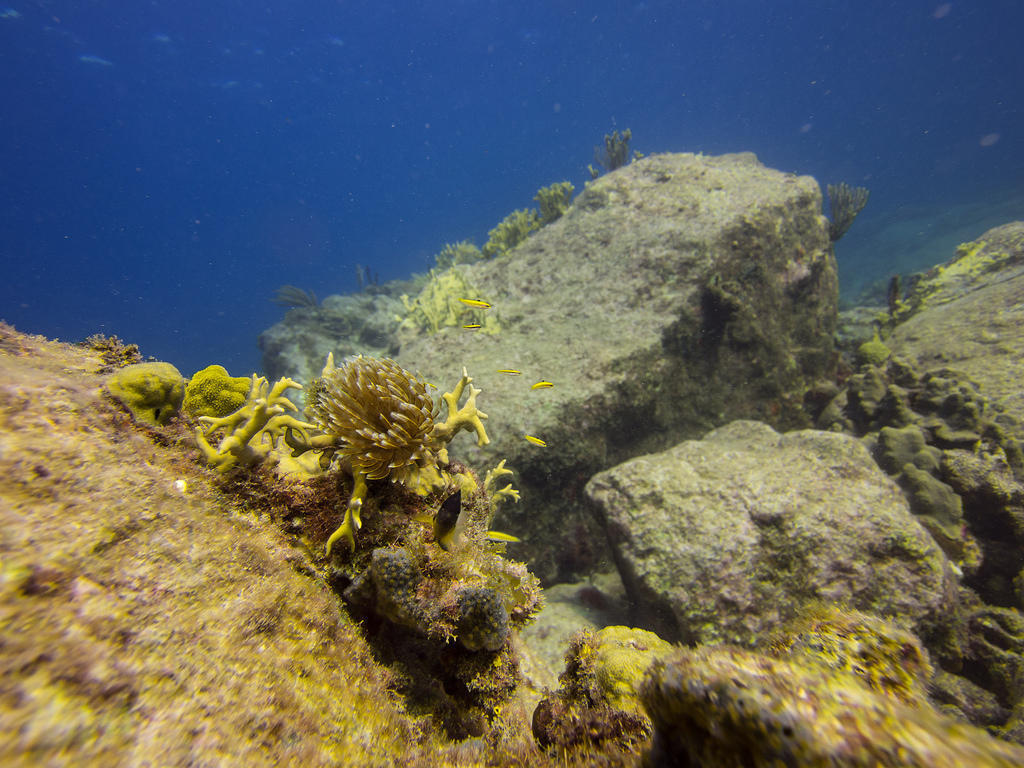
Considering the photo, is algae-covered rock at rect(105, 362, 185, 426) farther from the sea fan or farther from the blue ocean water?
the blue ocean water

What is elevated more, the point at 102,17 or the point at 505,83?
the point at 505,83

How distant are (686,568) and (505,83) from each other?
4458 inches

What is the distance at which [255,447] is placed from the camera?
6.84 ft

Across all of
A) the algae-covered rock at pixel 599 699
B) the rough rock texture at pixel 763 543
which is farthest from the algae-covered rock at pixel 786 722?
the rough rock texture at pixel 763 543

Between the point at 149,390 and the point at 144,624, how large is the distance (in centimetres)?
142

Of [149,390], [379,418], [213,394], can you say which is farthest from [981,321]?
[149,390]

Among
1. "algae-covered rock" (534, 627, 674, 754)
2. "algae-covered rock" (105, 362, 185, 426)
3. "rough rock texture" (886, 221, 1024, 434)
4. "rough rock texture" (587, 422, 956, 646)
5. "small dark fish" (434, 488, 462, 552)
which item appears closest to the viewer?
"algae-covered rock" (534, 627, 674, 754)

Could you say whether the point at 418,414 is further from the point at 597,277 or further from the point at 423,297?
the point at 423,297

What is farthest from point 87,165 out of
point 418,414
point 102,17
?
point 418,414

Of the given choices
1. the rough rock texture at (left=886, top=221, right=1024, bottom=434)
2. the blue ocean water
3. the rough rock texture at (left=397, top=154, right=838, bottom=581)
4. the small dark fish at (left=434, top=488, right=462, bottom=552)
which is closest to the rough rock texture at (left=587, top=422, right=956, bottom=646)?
the rough rock texture at (left=397, top=154, right=838, bottom=581)

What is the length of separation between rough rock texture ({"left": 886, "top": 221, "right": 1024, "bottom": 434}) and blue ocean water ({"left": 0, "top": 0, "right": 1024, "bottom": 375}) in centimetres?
2872

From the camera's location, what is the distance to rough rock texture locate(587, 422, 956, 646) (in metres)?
3.41

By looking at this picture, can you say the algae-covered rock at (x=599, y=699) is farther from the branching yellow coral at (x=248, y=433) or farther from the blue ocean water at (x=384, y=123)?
the blue ocean water at (x=384, y=123)

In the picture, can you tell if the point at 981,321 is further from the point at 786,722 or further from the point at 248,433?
the point at 248,433
